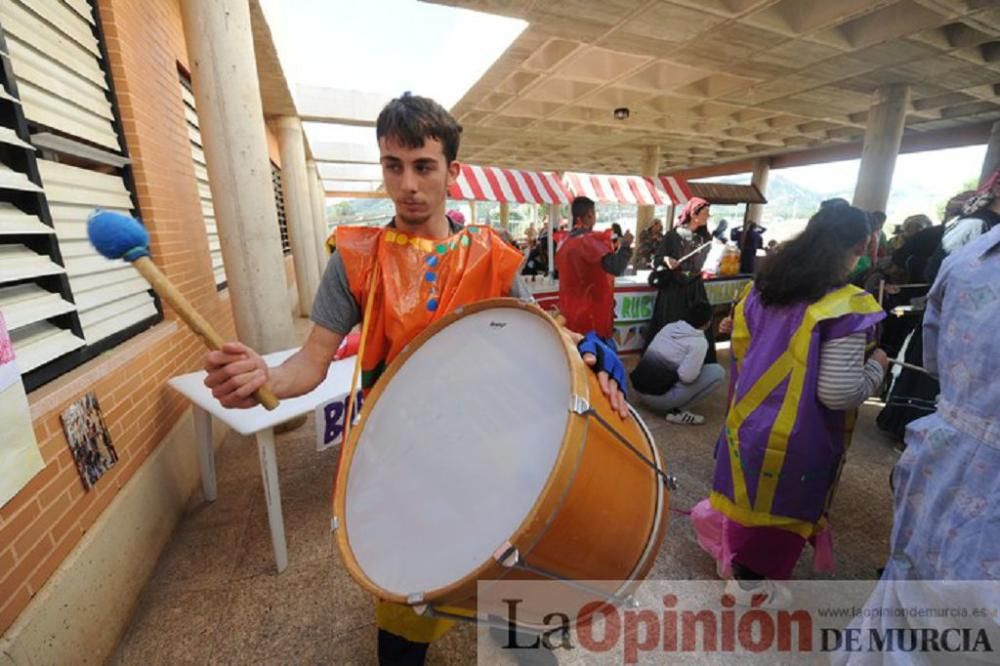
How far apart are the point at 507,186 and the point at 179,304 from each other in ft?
19.1

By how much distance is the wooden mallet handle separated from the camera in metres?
0.78

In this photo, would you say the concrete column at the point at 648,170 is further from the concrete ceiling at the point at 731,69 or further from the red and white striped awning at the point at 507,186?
the red and white striped awning at the point at 507,186

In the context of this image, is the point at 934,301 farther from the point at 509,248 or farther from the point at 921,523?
the point at 509,248

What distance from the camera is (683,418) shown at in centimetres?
391

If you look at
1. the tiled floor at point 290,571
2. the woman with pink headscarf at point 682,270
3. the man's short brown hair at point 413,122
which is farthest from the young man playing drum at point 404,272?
the woman with pink headscarf at point 682,270

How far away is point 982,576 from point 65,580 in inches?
117

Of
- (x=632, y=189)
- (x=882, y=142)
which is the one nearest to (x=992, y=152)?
(x=882, y=142)

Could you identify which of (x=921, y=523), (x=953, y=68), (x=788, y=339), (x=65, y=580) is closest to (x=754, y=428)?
(x=788, y=339)

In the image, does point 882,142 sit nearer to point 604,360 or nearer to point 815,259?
point 815,259

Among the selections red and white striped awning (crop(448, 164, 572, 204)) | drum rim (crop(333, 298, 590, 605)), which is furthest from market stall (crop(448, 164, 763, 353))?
drum rim (crop(333, 298, 590, 605))

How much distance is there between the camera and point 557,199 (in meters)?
6.46

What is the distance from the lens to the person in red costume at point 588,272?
13.6 ft

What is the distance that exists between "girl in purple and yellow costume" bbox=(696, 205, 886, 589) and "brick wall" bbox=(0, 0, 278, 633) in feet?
9.32

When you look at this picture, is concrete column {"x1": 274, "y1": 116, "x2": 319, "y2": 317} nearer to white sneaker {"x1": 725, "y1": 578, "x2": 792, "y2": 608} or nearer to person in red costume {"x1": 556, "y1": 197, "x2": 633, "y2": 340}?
person in red costume {"x1": 556, "y1": 197, "x2": 633, "y2": 340}
